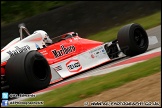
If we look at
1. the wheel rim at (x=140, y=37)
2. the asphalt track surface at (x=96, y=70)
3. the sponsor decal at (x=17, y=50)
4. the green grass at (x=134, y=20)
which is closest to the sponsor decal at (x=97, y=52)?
the asphalt track surface at (x=96, y=70)

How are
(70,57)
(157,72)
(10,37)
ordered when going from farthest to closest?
1. (10,37)
2. (70,57)
3. (157,72)

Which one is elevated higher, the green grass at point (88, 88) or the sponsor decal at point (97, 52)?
the sponsor decal at point (97, 52)

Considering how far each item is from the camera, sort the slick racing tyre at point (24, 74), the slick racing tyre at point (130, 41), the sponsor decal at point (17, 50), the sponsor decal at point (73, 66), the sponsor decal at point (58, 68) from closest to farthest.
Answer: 1. the slick racing tyre at point (24, 74)
2. the sponsor decal at point (17, 50)
3. the sponsor decal at point (58, 68)
4. the sponsor decal at point (73, 66)
5. the slick racing tyre at point (130, 41)

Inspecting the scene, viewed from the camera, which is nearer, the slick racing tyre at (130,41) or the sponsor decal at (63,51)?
the sponsor decal at (63,51)

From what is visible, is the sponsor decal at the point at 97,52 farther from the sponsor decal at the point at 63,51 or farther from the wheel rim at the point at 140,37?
the wheel rim at the point at 140,37

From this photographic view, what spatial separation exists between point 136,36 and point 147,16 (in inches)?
267

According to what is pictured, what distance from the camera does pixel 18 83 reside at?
286 inches

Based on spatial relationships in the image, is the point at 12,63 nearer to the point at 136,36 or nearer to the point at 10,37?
the point at 136,36

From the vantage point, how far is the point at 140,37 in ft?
34.9

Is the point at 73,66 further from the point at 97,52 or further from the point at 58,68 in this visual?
the point at 97,52

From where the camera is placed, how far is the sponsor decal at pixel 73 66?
9.09 meters

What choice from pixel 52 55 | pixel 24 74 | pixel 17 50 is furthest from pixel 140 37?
pixel 24 74

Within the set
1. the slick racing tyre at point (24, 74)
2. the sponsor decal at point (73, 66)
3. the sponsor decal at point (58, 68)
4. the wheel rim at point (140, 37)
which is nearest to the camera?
the slick racing tyre at point (24, 74)

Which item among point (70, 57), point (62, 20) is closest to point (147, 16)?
point (62, 20)
